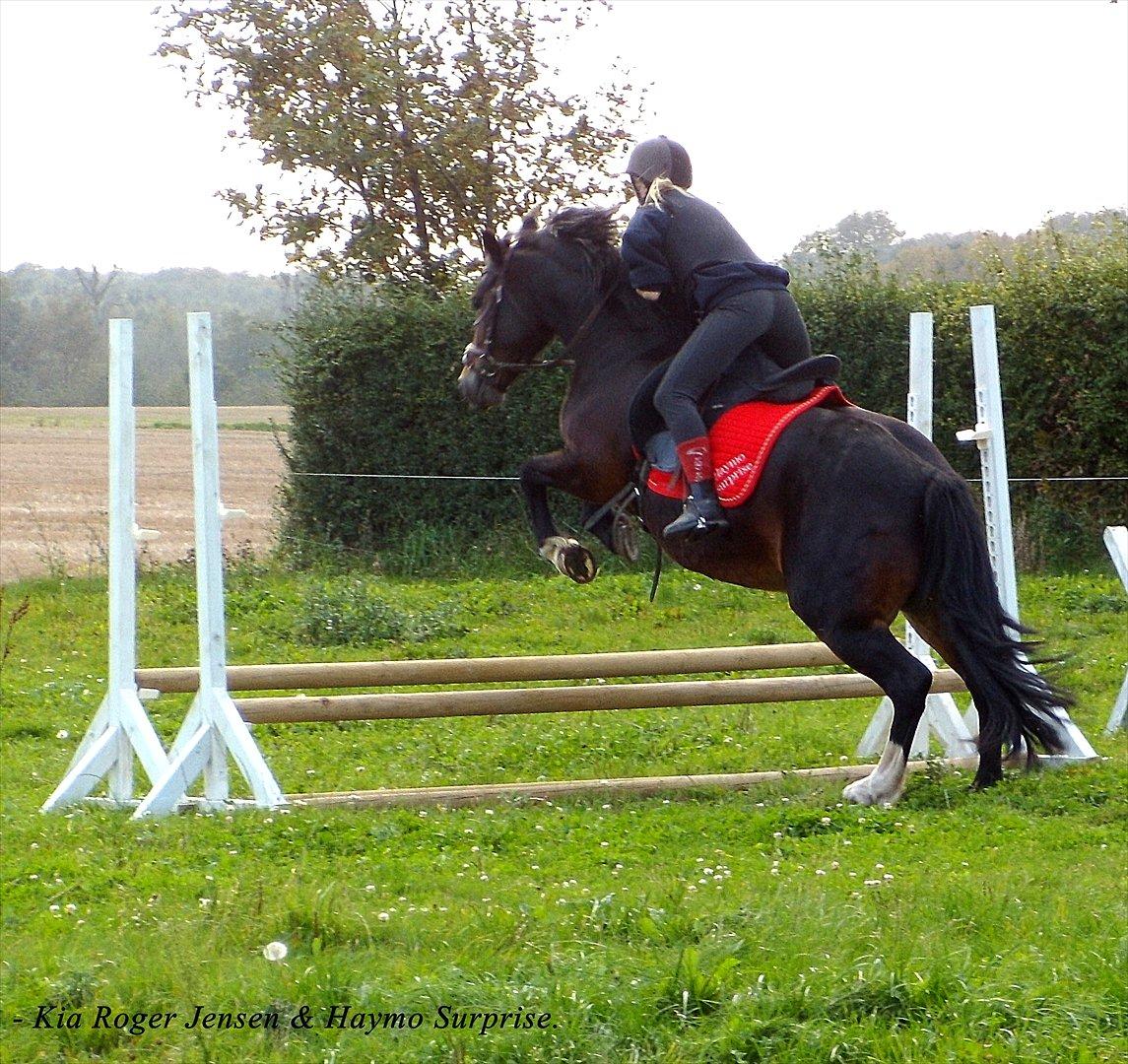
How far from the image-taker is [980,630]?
19.2 ft

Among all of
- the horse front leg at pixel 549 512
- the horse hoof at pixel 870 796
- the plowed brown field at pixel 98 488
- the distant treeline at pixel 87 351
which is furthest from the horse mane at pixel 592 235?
the distant treeline at pixel 87 351

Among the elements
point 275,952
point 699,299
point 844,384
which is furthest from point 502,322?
point 844,384

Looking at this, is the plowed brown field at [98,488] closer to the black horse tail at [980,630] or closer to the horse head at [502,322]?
the horse head at [502,322]

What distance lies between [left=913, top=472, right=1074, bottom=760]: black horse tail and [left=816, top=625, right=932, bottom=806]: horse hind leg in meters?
0.21

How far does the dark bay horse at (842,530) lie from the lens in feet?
18.8

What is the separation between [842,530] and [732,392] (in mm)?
764

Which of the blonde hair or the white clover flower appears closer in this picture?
the white clover flower

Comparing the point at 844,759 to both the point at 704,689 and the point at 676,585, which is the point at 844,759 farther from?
the point at 676,585

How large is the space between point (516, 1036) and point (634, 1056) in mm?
293

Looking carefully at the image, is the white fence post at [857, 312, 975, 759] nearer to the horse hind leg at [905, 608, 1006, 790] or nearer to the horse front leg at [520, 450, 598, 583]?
Answer: the horse hind leg at [905, 608, 1006, 790]

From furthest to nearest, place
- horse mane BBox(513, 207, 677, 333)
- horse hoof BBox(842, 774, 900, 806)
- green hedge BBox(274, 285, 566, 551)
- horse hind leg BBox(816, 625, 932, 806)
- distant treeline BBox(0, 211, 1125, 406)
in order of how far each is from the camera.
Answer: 1. distant treeline BBox(0, 211, 1125, 406)
2. green hedge BBox(274, 285, 566, 551)
3. horse mane BBox(513, 207, 677, 333)
4. horse hoof BBox(842, 774, 900, 806)
5. horse hind leg BBox(816, 625, 932, 806)

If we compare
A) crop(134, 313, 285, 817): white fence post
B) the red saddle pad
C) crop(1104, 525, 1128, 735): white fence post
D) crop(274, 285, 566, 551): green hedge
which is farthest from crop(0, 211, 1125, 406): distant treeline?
the red saddle pad

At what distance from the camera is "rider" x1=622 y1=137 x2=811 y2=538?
227 inches

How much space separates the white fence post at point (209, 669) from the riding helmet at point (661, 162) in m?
2.05
